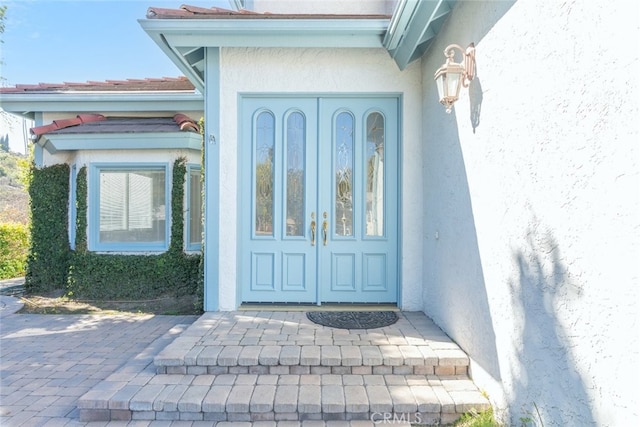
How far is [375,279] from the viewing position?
5109 mm

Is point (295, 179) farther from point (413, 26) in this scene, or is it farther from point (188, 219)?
point (188, 219)

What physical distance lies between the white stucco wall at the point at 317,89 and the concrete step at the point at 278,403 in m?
1.90

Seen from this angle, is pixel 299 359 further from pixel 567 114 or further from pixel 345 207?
pixel 567 114

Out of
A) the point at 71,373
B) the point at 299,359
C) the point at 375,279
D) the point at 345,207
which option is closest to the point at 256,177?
the point at 345,207

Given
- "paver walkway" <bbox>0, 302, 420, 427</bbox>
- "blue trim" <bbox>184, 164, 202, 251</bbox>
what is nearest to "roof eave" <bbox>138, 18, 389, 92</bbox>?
"blue trim" <bbox>184, 164, 202, 251</bbox>

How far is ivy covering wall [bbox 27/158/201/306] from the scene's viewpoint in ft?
21.4

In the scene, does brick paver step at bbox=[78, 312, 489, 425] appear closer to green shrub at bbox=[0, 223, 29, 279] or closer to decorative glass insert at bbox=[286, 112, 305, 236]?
decorative glass insert at bbox=[286, 112, 305, 236]

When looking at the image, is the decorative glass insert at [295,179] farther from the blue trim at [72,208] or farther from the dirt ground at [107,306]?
the blue trim at [72,208]

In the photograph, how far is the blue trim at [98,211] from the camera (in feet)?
22.1

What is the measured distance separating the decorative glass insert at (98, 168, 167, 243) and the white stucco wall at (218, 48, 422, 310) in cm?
275

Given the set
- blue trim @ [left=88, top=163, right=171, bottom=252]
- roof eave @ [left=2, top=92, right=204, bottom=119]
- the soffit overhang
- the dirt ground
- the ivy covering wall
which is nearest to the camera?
the soffit overhang

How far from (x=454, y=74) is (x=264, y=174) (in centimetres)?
286

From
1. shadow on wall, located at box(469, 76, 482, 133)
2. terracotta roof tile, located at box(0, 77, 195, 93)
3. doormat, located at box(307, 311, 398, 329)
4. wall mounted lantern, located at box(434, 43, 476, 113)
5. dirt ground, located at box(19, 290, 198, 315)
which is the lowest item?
dirt ground, located at box(19, 290, 198, 315)

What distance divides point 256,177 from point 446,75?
9.47ft
